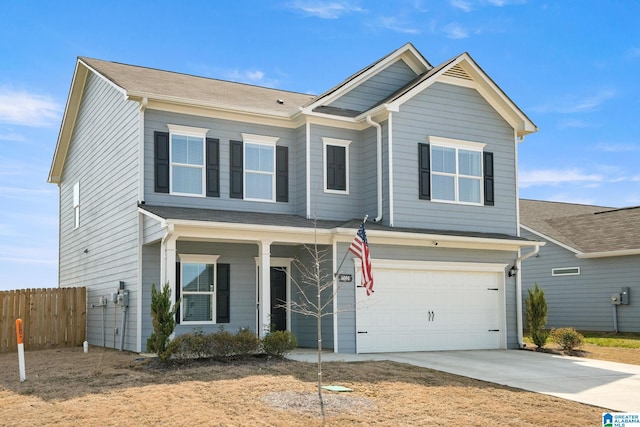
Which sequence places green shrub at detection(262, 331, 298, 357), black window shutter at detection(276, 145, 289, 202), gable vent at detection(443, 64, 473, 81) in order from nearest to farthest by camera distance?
green shrub at detection(262, 331, 298, 357) → black window shutter at detection(276, 145, 289, 202) → gable vent at detection(443, 64, 473, 81)

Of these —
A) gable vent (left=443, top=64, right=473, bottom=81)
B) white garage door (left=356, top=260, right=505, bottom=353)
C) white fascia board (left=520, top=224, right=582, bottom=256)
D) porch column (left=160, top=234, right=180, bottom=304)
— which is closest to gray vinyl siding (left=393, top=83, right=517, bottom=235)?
gable vent (left=443, top=64, right=473, bottom=81)

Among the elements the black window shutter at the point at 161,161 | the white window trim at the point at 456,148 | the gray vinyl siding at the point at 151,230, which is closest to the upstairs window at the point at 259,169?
the black window shutter at the point at 161,161

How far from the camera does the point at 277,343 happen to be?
14703mm

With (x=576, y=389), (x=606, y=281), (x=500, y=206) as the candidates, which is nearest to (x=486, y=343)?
(x=500, y=206)

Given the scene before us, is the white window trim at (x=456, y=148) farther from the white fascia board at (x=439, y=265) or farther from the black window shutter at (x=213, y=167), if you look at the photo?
the black window shutter at (x=213, y=167)

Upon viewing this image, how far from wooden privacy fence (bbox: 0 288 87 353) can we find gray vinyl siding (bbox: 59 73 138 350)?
44cm

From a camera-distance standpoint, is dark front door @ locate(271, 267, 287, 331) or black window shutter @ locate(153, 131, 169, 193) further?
dark front door @ locate(271, 267, 287, 331)

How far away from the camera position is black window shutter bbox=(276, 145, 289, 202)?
19391 millimetres

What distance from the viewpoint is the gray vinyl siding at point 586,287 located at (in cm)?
2545

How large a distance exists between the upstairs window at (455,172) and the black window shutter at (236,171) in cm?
492

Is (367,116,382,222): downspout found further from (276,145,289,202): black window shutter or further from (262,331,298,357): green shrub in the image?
(262,331,298,357): green shrub

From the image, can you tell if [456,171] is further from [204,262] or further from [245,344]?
[245,344]

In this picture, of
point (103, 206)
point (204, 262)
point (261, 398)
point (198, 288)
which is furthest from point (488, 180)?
point (261, 398)

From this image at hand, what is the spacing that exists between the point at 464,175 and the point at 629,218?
1162cm
